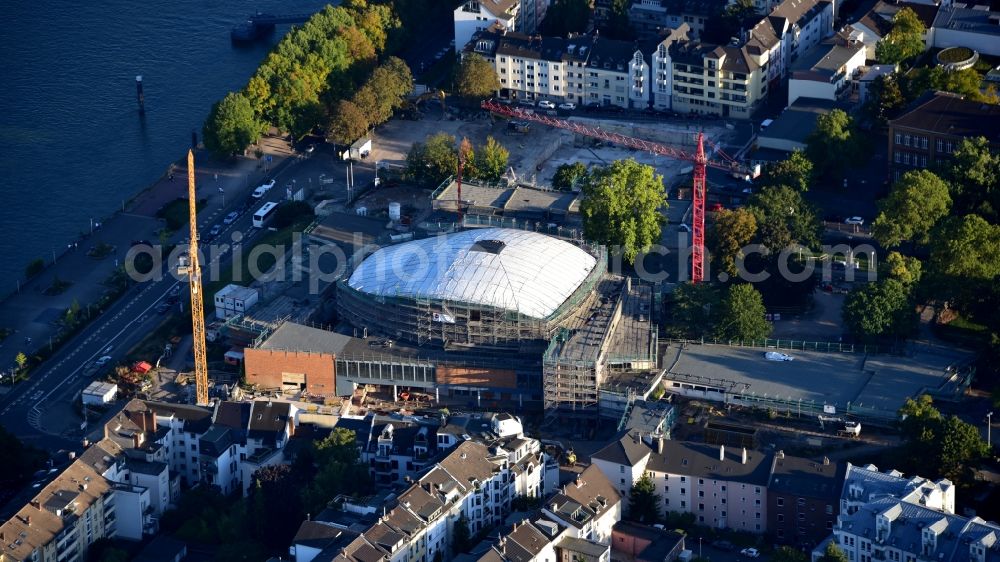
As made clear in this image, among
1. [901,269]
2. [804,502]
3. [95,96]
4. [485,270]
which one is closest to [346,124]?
[95,96]

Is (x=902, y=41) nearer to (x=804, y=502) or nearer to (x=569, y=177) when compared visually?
(x=569, y=177)

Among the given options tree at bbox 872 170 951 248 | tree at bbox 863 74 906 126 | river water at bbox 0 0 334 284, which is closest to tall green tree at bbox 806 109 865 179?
tree at bbox 863 74 906 126

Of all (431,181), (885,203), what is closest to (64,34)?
(431,181)

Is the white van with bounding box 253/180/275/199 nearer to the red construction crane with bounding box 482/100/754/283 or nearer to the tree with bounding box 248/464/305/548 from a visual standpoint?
the red construction crane with bounding box 482/100/754/283

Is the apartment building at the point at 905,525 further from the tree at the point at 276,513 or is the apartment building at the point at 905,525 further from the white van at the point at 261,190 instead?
the white van at the point at 261,190

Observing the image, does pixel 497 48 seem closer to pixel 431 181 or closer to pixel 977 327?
pixel 431 181

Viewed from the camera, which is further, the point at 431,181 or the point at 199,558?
the point at 431,181
